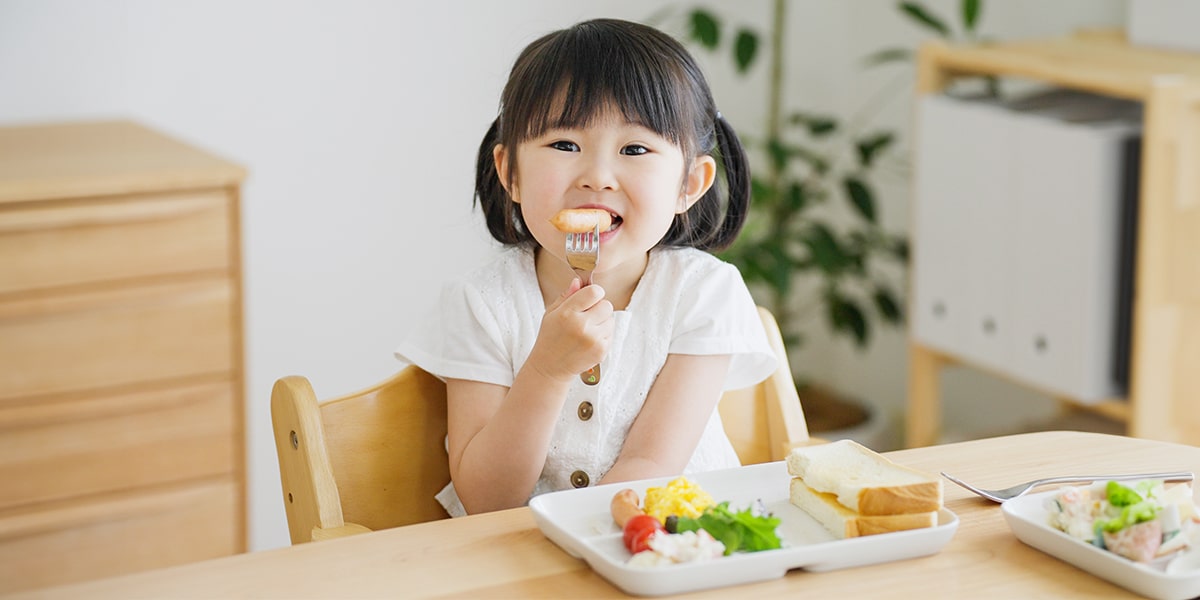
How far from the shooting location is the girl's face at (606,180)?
3.66ft

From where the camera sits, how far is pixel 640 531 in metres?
0.84

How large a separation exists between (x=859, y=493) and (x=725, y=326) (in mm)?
435

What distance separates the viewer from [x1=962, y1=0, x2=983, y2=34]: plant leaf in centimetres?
255

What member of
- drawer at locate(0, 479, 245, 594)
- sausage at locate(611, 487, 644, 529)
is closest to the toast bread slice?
sausage at locate(611, 487, 644, 529)

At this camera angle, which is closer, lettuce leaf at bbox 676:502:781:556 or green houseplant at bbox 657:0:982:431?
lettuce leaf at bbox 676:502:781:556

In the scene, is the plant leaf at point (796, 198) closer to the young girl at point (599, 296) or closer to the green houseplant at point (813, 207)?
the green houseplant at point (813, 207)

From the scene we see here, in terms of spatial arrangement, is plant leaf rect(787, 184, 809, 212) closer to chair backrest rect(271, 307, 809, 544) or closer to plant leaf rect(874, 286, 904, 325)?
plant leaf rect(874, 286, 904, 325)

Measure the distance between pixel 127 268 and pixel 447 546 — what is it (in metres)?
1.40

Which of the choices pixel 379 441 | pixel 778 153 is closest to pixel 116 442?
pixel 379 441

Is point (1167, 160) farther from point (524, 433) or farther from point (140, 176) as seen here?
point (140, 176)

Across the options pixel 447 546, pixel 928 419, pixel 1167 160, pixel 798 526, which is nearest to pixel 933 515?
pixel 798 526

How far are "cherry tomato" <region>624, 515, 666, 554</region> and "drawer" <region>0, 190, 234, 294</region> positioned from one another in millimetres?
1439

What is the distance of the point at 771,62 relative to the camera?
3.00m

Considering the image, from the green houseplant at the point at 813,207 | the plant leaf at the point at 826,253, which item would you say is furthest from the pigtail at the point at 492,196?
the plant leaf at the point at 826,253
